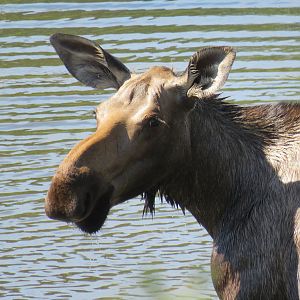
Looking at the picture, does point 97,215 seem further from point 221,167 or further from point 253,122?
point 253,122

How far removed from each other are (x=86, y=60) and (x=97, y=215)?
142 centimetres

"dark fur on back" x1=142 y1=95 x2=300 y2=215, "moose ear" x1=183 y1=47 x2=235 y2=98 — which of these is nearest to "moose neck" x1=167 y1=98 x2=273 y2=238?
"dark fur on back" x1=142 y1=95 x2=300 y2=215

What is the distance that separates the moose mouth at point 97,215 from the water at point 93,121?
211 cm

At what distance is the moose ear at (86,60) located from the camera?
364 inches

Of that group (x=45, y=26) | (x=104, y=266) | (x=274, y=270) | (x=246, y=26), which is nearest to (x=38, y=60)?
(x=45, y=26)

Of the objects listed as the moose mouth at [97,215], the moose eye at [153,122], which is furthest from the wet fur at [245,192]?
the moose mouth at [97,215]

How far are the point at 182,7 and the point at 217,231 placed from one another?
1181cm

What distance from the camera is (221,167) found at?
9000 millimetres

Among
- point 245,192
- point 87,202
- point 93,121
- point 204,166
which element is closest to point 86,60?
point 204,166

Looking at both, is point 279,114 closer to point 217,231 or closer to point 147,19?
point 217,231

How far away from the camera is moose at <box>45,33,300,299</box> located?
8281mm

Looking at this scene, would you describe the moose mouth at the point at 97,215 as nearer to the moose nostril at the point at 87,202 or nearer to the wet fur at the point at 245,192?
the moose nostril at the point at 87,202

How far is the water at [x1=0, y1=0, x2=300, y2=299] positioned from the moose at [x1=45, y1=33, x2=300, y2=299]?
1.60 m

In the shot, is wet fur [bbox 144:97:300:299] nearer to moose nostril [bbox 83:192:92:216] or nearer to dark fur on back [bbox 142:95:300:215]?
dark fur on back [bbox 142:95:300:215]
